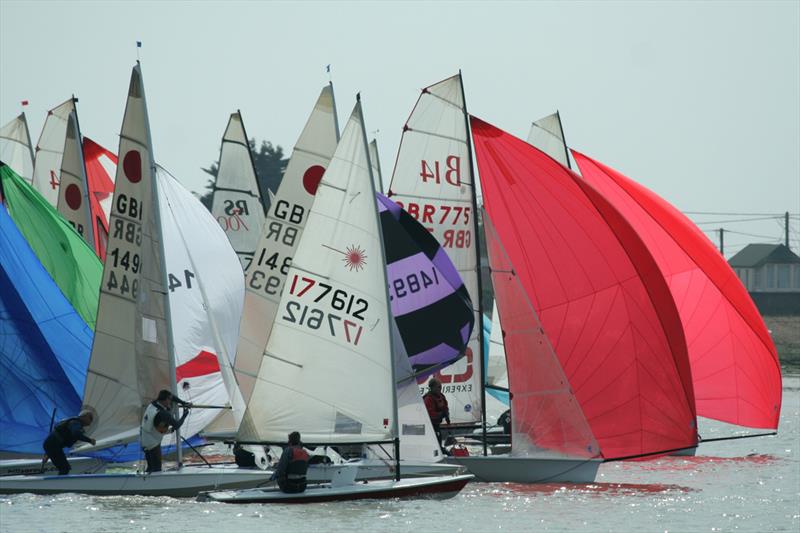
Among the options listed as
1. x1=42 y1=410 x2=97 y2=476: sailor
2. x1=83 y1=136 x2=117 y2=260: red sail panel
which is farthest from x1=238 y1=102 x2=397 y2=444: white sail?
x1=83 y1=136 x2=117 y2=260: red sail panel

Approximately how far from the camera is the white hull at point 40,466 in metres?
21.2

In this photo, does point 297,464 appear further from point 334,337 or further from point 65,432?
point 65,432

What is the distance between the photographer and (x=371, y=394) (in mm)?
19469

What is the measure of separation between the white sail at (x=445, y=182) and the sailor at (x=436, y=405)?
1.02 metres

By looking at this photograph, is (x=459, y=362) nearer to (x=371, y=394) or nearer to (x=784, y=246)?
(x=371, y=394)

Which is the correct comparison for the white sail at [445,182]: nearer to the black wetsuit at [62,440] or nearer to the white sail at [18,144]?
the black wetsuit at [62,440]

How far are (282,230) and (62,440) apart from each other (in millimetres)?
5443

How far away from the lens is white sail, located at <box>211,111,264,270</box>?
3159cm

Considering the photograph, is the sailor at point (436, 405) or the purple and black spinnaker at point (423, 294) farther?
the sailor at point (436, 405)

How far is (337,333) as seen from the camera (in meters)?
19.6

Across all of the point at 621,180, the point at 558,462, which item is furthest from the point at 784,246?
the point at 558,462

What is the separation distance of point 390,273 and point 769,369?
7.59 meters

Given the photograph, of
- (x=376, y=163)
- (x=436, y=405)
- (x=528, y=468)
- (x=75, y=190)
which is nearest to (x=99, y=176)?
(x=75, y=190)

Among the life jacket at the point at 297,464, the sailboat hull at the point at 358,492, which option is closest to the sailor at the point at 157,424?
the sailboat hull at the point at 358,492
